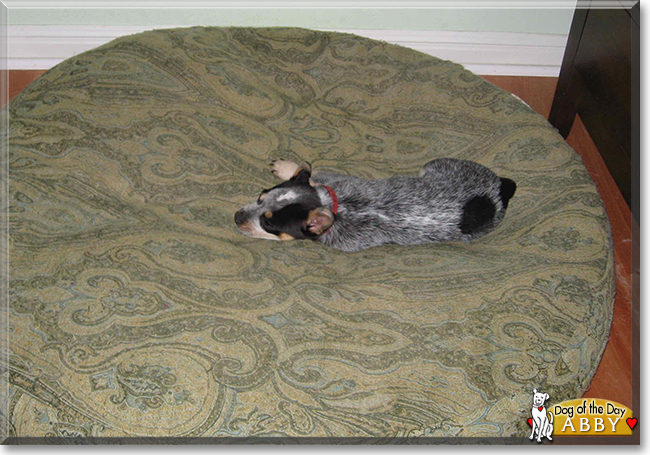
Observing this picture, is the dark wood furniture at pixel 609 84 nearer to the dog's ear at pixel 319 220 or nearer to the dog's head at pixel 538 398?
the dog's head at pixel 538 398

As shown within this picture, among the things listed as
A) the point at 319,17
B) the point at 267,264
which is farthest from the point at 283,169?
the point at 319,17

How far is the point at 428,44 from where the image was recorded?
4.79 m

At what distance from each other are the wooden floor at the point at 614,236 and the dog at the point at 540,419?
31.6 inches

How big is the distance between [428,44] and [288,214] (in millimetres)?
2680

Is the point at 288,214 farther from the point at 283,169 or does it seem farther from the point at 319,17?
the point at 319,17

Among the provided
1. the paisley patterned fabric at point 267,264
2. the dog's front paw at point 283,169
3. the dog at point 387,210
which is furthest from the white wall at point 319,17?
the dog at point 387,210

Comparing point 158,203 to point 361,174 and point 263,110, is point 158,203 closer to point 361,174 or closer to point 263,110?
point 263,110

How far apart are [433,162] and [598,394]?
1.65m

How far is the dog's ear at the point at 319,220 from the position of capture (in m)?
2.88

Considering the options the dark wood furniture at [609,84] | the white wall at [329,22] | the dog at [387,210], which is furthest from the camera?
the white wall at [329,22]

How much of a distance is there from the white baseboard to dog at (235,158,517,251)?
201 cm

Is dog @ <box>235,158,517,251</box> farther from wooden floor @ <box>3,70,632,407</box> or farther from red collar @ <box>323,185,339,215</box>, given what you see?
wooden floor @ <box>3,70,632,407</box>

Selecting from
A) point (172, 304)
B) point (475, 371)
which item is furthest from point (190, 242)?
point (475, 371)

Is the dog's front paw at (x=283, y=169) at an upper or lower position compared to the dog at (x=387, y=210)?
upper
